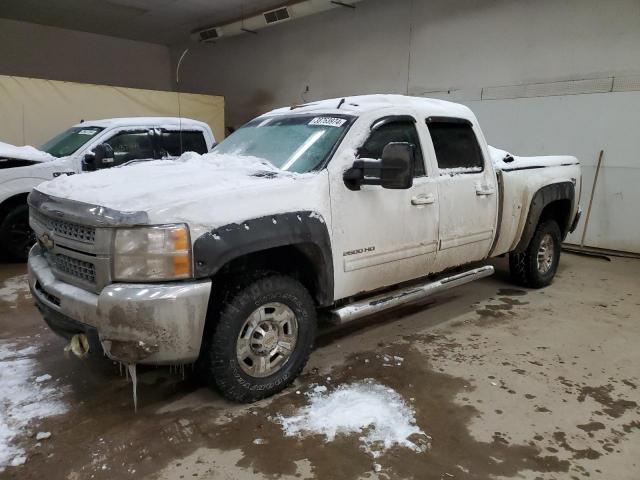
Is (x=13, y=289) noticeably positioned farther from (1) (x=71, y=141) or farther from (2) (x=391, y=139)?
(2) (x=391, y=139)

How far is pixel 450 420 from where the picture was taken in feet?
9.32

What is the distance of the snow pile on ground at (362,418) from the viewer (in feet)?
8.63

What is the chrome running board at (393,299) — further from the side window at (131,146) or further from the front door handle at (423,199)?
the side window at (131,146)

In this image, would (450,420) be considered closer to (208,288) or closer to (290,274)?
(290,274)

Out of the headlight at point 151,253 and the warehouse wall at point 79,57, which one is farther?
the warehouse wall at point 79,57

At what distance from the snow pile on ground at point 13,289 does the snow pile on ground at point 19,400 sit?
4.80 ft

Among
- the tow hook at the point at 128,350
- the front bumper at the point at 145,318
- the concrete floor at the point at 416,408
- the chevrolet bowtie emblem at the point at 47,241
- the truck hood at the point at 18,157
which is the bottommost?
the concrete floor at the point at 416,408

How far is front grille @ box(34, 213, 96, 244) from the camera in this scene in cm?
256

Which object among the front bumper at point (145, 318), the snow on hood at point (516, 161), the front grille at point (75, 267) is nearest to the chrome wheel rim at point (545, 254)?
the snow on hood at point (516, 161)

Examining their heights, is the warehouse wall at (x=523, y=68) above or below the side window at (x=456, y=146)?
above

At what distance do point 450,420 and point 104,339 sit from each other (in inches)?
80.2

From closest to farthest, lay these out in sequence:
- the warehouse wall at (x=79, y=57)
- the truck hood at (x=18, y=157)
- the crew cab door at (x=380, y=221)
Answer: the crew cab door at (x=380, y=221) < the truck hood at (x=18, y=157) < the warehouse wall at (x=79, y=57)

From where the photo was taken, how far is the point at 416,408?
116 inches

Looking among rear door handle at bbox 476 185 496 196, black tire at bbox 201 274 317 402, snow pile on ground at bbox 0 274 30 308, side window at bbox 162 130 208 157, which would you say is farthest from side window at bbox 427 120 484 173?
side window at bbox 162 130 208 157
